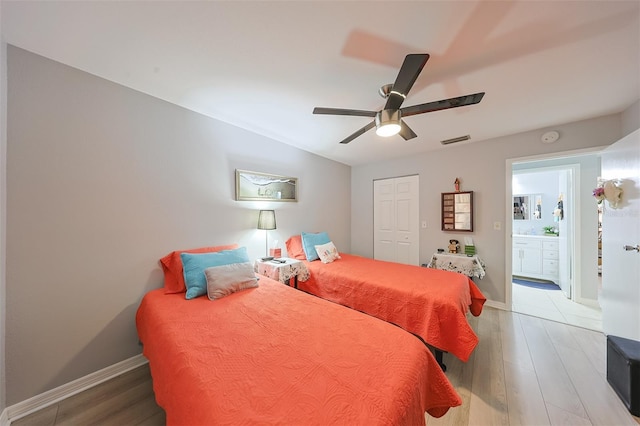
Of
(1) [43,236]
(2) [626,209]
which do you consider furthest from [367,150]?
(1) [43,236]

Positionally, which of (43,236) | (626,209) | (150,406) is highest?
(626,209)

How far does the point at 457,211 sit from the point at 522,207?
9.40ft

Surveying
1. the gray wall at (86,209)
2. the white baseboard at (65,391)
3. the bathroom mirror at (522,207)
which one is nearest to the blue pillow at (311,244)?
the gray wall at (86,209)

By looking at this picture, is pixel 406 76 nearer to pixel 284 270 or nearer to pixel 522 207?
pixel 284 270

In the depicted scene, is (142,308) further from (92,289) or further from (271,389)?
(271,389)

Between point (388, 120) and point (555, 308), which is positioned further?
point (555, 308)

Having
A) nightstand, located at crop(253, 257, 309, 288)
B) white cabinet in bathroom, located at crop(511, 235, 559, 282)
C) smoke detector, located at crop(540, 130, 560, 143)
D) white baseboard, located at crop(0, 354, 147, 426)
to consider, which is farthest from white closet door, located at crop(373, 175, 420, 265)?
white baseboard, located at crop(0, 354, 147, 426)

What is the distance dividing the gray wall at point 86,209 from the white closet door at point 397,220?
122 inches

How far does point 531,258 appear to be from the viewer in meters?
4.49

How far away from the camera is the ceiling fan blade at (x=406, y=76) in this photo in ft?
4.06

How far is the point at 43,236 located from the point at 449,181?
185 inches

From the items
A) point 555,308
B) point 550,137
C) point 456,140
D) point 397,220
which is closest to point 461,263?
point 397,220

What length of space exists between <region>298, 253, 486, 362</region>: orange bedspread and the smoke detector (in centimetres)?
218

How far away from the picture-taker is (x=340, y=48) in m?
1.50
